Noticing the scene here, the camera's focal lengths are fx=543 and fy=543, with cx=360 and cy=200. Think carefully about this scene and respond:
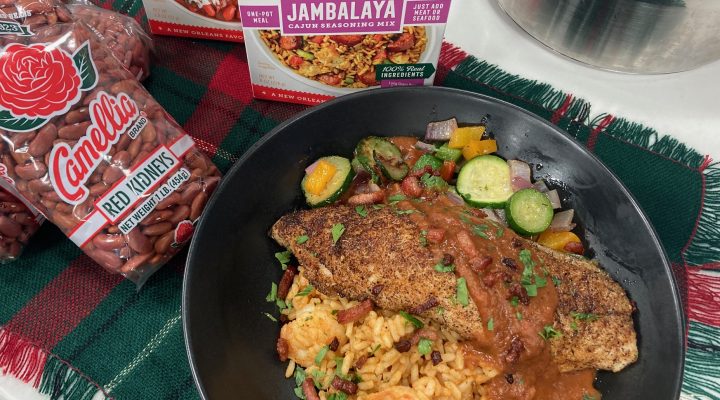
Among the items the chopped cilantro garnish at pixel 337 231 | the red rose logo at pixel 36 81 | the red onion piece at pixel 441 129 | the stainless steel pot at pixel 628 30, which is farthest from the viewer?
the stainless steel pot at pixel 628 30

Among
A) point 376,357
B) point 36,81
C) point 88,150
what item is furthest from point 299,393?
point 36,81

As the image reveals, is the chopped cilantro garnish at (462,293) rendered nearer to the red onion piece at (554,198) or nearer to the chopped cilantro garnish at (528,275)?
the chopped cilantro garnish at (528,275)

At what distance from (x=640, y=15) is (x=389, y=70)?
1.37 meters

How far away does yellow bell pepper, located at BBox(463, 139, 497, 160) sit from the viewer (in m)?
2.65

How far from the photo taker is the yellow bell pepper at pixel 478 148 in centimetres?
265

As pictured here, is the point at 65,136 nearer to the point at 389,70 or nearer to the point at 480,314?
the point at 389,70

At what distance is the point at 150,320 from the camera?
247 cm

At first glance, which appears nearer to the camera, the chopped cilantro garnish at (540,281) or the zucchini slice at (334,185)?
the chopped cilantro garnish at (540,281)

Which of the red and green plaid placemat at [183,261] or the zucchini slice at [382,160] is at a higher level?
the zucchini slice at [382,160]

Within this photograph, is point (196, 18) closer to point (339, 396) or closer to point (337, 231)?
point (337, 231)

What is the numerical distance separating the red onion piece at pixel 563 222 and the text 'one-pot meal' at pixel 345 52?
1.04 metres

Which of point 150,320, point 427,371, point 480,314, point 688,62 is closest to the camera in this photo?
point 480,314

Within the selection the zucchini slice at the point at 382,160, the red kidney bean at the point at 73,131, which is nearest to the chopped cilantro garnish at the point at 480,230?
the zucchini slice at the point at 382,160

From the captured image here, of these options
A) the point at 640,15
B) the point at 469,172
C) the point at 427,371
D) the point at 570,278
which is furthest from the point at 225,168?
→ the point at 640,15
